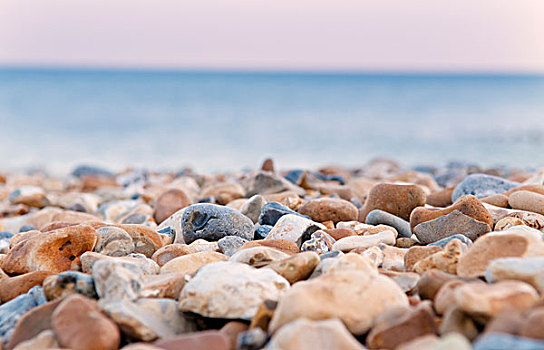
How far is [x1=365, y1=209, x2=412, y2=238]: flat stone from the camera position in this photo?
2.67 metres

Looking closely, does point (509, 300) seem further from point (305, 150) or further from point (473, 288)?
point (305, 150)

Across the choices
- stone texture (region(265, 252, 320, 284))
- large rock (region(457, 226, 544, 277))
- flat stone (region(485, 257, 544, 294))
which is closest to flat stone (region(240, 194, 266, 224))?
stone texture (region(265, 252, 320, 284))

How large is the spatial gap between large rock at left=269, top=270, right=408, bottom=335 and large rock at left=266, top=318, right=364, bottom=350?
0.26 feet

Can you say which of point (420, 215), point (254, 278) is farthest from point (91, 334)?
point (420, 215)

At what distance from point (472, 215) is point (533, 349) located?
1425 mm

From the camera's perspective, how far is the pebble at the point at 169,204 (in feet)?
11.8

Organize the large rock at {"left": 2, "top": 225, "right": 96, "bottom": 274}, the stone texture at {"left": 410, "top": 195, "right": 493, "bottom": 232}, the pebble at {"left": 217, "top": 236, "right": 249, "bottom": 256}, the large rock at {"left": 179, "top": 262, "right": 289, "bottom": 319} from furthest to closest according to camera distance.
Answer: the stone texture at {"left": 410, "top": 195, "right": 493, "bottom": 232} → the pebble at {"left": 217, "top": 236, "right": 249, "bottom": 256} → the large rock at {"left": 2, "top": 225, "right": 96, "bottom": 274} → the large rock at {"left": 179, "top": 262, "right": 289, "bottom": 319}

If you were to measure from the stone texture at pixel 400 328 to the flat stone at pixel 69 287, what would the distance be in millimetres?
977

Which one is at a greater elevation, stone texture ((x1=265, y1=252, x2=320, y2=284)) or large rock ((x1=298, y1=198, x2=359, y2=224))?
stone texture ((x1=265, y1=252, x2=320, y2=284))

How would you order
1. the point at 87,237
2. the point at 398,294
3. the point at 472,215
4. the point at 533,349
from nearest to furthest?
the point at 533,349 → the point at 398,294 → the point at 87,237 → the point at 472,215

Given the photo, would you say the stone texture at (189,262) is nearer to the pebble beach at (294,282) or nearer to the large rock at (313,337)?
the pebble beach at (294,282)

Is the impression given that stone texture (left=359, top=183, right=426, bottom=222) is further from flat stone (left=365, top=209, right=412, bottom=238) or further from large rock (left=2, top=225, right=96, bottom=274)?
large rock (left=2, top=225, right=96, bottom=274)

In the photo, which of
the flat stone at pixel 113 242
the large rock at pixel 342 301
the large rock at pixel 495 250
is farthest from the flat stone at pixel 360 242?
the flat stone at pixel 113 242

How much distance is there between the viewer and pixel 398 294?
5.25 ft
